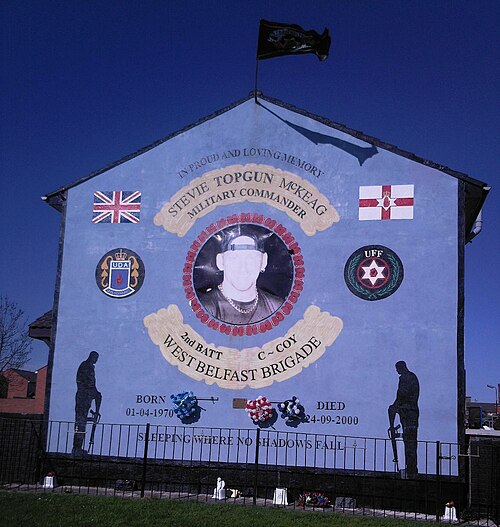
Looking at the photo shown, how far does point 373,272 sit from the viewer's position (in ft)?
51.4

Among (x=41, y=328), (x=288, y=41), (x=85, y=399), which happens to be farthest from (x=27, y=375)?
(x=288, y=41)

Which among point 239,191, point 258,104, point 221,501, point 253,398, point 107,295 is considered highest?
point 258,104

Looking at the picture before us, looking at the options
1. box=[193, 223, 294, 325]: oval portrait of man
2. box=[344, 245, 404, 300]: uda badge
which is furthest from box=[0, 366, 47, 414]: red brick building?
box=[344, 245, 404, 300]: uda badge

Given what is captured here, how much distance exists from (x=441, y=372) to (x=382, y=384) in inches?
47.6

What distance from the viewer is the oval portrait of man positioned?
16234 millimetres

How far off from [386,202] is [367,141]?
4.97ft

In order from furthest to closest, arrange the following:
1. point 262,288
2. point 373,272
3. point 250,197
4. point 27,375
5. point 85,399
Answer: point 27,375 → point 250,197 → point 85,399 → point 262,288 → point 373,272

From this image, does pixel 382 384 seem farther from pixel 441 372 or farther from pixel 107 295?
pixel 107 295

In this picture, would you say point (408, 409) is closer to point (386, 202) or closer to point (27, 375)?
point (386, 202)

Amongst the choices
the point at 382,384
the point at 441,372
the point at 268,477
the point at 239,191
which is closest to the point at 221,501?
the point at 268,477

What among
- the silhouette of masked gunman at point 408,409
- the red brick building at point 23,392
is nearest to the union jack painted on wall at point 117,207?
the silhouette of masked gunman at point 408,409

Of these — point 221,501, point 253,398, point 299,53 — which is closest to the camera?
point 221,501

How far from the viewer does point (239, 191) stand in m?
16.9

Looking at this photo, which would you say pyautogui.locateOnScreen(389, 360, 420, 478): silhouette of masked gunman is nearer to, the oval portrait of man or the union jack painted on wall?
the oval portrait of man
